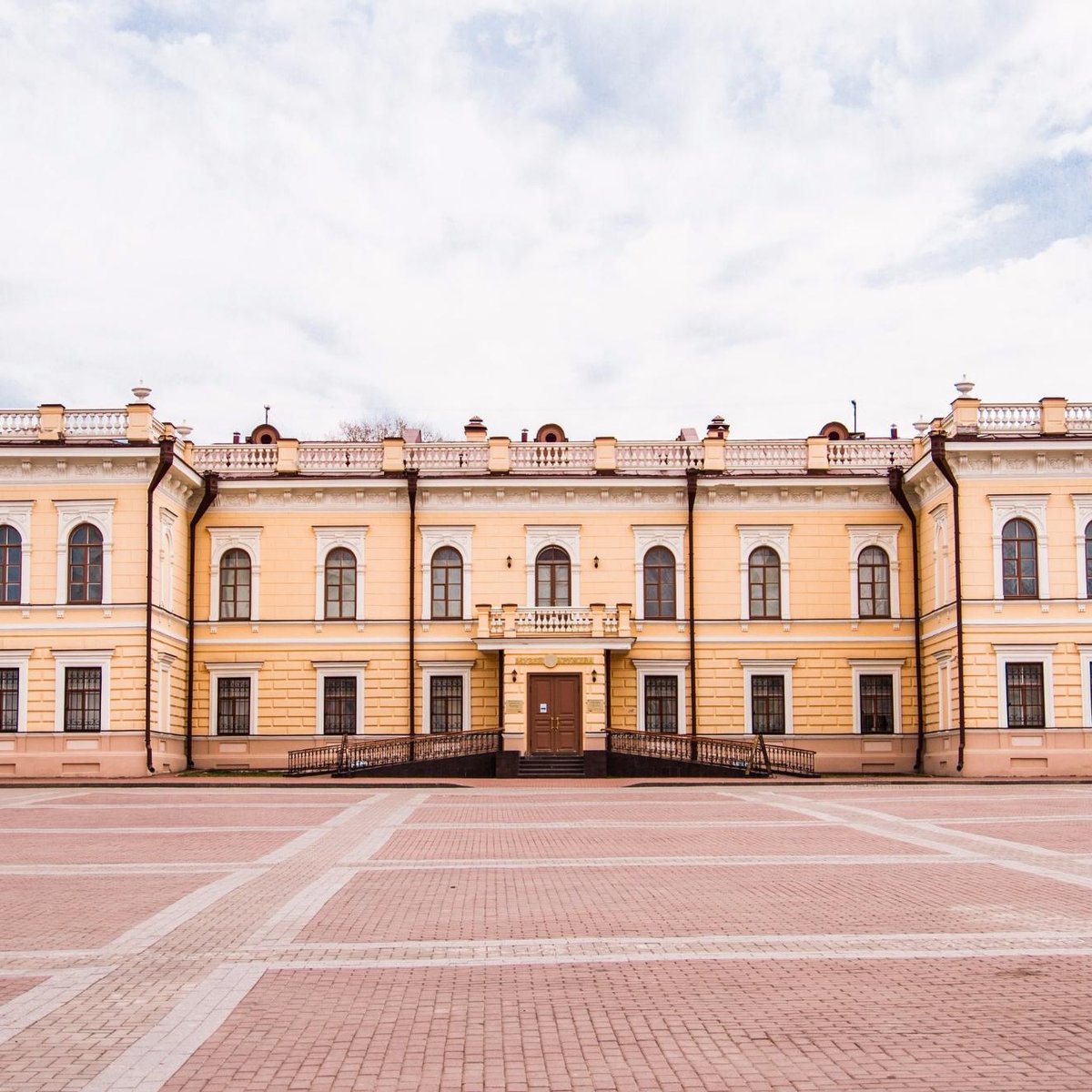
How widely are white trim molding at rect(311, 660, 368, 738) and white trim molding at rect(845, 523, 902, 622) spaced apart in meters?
13.4

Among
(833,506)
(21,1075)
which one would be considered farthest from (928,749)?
(21,1075)

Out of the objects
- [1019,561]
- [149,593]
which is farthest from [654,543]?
[149,593]

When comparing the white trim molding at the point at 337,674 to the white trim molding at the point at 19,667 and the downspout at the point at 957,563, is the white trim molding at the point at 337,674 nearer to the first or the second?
the white trim molding at the point at 19,667

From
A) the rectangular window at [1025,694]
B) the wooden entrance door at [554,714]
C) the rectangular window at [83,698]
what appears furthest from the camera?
the wooden entrance door at [554,714]

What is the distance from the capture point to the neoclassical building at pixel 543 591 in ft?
123

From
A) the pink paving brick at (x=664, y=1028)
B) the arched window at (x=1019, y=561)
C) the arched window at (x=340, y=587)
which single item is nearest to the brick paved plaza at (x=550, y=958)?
the pink paving brick at (x=664, y=1028)

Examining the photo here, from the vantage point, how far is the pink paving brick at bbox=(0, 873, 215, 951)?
37.9ft

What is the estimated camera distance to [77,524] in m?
36.7

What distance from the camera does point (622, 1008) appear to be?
886 centimetres

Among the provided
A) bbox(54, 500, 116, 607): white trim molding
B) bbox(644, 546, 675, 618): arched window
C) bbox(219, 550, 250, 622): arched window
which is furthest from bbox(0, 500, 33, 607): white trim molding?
bbox(644, 546, 675, 618): arched window

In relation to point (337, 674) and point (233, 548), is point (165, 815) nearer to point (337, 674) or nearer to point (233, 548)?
point (337, 674)

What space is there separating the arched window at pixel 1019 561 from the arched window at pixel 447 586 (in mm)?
14170

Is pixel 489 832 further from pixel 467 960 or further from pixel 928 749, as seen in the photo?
pixel 928 749

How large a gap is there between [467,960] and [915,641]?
30748 mm
